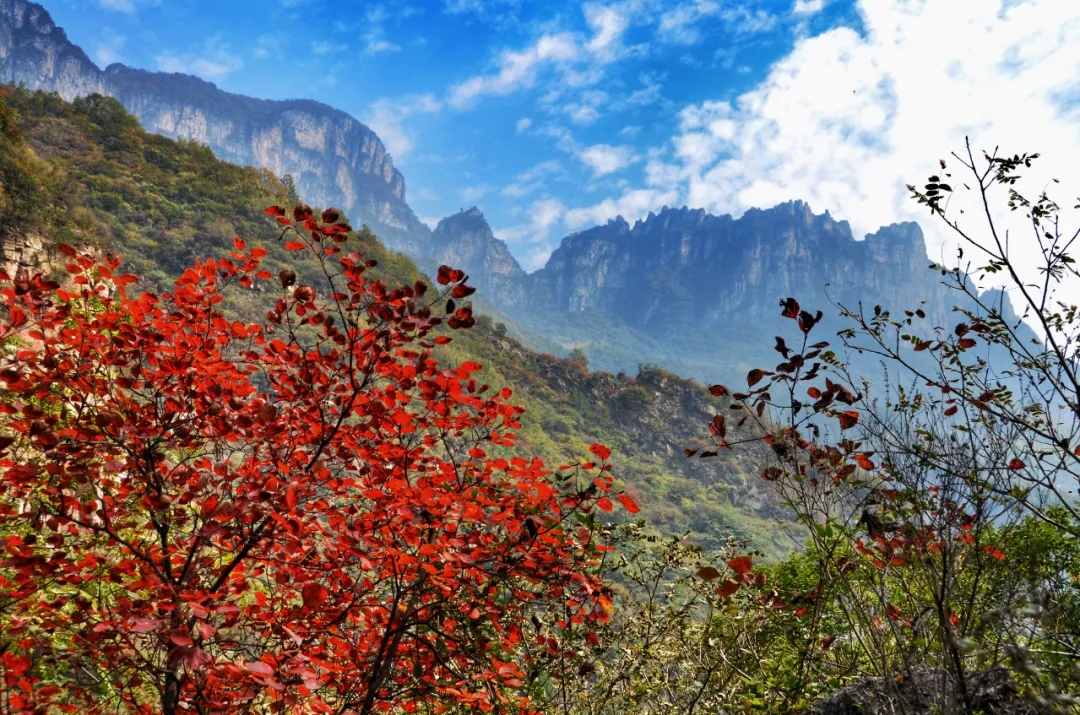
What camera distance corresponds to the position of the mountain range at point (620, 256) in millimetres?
134125

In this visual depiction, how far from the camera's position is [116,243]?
2338 cm

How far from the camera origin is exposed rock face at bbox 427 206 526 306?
165875 mm

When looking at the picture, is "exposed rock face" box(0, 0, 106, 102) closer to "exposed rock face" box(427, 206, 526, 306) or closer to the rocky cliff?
"exposed rock face" box(427, 206, 526, 306)

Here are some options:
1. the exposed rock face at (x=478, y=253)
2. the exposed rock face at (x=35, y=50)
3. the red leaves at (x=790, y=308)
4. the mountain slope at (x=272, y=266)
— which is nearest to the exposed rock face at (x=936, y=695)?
the red leaves at (x=790, y=308)

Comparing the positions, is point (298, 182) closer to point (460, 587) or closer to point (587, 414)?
point (587, 414)

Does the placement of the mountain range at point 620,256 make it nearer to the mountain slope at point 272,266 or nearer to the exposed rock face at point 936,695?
the mountain slope at point 272,266

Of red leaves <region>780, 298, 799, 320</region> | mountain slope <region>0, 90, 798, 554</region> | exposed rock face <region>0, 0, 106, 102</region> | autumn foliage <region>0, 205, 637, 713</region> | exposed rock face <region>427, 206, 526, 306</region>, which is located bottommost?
autumn foliage <region>0, 205, 637, 713</region>

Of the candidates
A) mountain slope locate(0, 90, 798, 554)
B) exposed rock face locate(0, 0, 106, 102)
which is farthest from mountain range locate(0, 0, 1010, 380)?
mountain slope locate(0, 90, 798, 554)

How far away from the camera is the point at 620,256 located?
16588 cm

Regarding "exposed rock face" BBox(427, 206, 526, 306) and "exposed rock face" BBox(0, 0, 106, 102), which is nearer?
"exposed rock face" BBox(0, 0, 106, 102)

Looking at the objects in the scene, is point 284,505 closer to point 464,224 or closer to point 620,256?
point 620,256

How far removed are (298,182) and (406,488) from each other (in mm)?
171054

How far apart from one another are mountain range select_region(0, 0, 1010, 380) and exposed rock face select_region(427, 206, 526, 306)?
19.6 inches

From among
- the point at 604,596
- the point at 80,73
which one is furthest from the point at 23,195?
the point at 80,73
